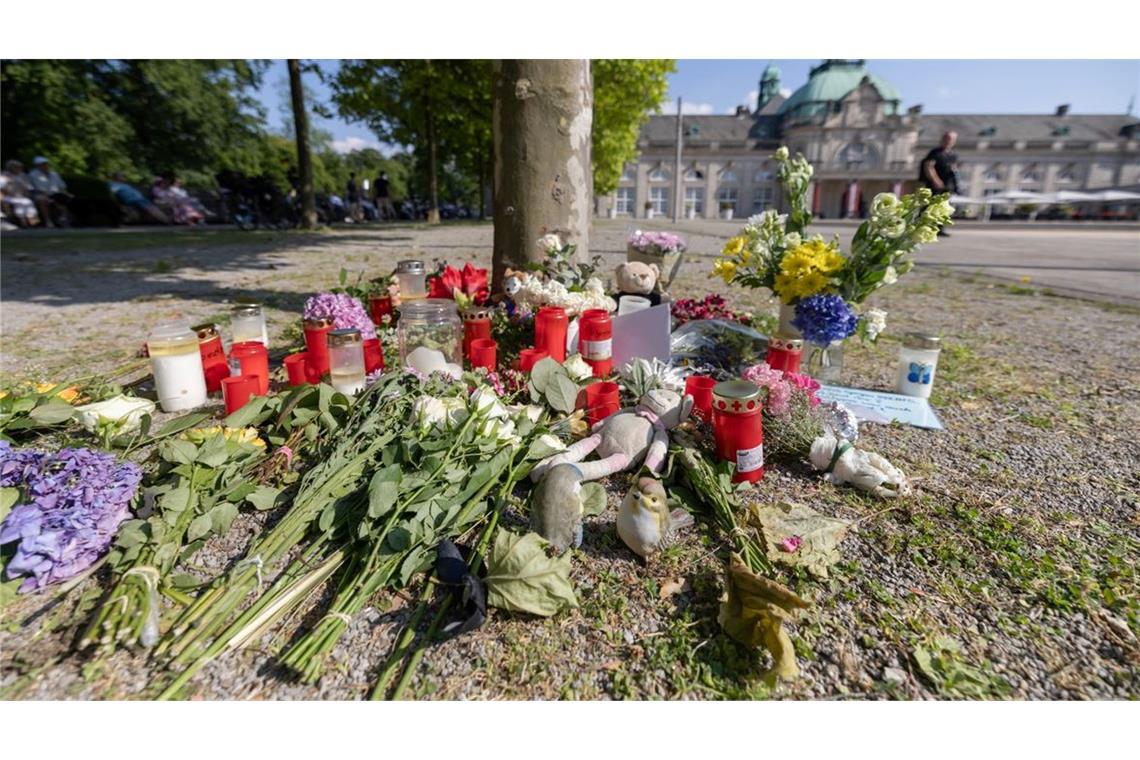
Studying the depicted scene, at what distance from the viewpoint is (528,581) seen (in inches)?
58.1

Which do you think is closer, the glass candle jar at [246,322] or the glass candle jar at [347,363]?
the glass candle jar at [347,363]

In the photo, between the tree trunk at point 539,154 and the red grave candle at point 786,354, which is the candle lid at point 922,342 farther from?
the tree trunk at point 539,154

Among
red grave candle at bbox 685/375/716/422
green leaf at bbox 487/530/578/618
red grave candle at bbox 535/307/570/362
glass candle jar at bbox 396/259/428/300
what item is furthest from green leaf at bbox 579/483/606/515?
glass candle jar at bbox 396/259/428/300

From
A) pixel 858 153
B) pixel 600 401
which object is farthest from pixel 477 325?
pixel 858 153

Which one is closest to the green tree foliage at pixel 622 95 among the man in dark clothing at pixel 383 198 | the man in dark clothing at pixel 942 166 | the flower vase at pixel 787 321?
the man in dark clothing at pixel 942 166

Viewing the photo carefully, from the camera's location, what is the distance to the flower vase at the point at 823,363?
3.19 metres

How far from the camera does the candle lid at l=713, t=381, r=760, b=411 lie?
202 cm

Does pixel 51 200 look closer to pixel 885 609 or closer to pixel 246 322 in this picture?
pixel 246 322

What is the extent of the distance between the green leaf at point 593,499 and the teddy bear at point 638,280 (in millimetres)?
2001

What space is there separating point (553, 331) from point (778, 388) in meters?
1.20

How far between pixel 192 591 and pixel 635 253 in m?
3.38

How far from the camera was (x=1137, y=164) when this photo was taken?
53250 millimetres

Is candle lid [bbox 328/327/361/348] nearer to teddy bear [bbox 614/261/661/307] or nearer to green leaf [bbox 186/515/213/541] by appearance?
green leaf [bbox 186/515/213/541]

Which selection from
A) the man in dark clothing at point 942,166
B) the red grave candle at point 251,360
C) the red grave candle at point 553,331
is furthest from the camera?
the man in dark clothing at point 942,166
